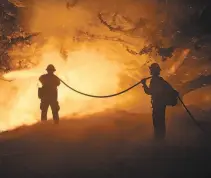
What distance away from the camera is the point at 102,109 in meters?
15.5

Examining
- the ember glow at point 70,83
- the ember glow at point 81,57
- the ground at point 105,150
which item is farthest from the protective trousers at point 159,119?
the ember glow at point 70,83

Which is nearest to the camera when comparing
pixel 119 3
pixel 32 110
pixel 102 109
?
pixel 119 3

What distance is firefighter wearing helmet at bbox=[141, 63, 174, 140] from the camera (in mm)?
9750

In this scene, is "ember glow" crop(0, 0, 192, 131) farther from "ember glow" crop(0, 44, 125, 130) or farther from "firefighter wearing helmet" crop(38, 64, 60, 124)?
"firefighter wearing helmet" crop(38, 64, 60, 124)

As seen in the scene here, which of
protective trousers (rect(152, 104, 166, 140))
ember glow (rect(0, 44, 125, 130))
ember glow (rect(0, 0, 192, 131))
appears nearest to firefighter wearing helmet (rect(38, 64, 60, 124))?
ember glow (rect(0, 0, 192, 131))

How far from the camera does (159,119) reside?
9.91 meters

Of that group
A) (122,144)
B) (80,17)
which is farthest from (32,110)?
(122,144)

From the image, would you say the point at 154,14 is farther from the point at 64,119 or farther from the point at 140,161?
the point at 140,161

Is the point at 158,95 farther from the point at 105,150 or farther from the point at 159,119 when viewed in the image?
the point at 105,150

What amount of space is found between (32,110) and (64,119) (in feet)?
14.3

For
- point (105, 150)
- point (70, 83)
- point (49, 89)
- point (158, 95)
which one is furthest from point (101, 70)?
point (105, 150)

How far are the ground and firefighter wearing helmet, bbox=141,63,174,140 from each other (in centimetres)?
41

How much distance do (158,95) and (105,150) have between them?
222cm

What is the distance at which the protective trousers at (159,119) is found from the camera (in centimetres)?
987
